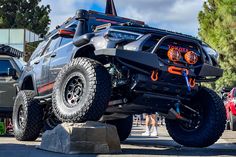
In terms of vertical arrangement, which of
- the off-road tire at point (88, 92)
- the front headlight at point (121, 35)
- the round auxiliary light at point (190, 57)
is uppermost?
the front headlight at point (121, 35)

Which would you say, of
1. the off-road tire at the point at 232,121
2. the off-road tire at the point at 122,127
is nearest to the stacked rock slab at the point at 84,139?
the off-road tire at the point at 122,127

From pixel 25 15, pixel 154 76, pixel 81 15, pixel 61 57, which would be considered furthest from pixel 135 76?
pixel 25 15

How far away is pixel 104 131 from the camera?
20.3 feet

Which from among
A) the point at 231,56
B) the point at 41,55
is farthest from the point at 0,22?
the point at 41,55

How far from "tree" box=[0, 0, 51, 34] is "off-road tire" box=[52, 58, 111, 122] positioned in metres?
39.9

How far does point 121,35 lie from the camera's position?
6.35m

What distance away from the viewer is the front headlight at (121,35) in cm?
631

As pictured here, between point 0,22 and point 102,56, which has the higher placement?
point 0,22

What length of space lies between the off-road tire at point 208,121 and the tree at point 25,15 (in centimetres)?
3971

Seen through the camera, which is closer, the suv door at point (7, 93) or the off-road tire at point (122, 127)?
the off-road tire at point (122, 127)

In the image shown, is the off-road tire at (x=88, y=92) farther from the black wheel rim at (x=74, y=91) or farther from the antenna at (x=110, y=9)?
the antenna at (x=110, y=9)

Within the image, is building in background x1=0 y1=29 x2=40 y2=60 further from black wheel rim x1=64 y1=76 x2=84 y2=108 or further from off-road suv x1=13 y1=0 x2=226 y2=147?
black wheel rim x1=64 y1=76 x2=84 y2=108

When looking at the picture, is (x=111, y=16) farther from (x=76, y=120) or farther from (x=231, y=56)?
(x=231, y=56)

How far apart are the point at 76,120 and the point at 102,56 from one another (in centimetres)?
93
